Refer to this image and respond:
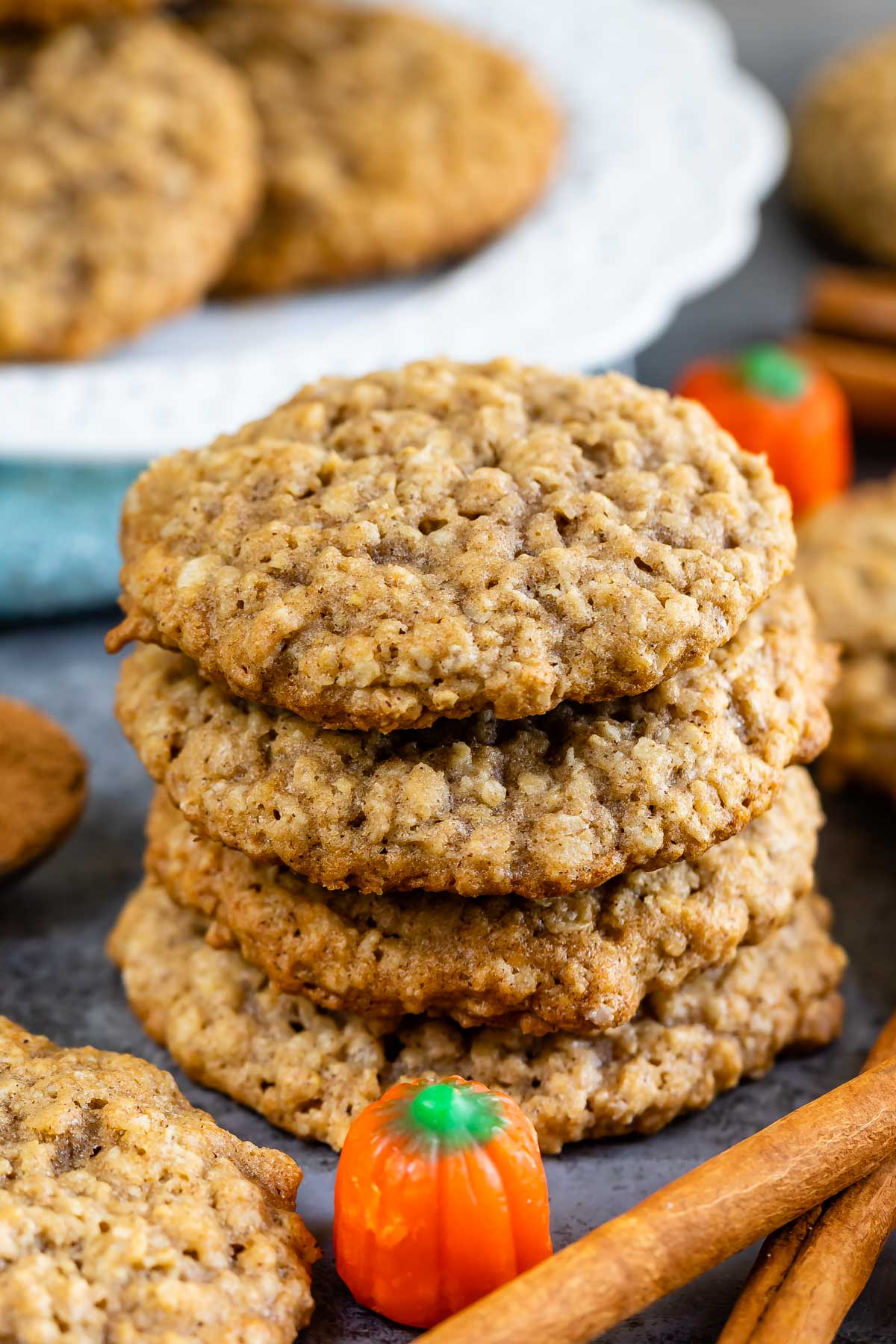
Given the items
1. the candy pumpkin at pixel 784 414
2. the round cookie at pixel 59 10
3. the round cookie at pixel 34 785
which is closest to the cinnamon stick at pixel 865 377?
the candy pumpkin at pixel 784 414

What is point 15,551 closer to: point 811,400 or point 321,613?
point 321,613

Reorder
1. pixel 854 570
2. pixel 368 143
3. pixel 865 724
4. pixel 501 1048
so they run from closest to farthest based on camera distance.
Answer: pixel 501 1048
pixel 865 724
pixel 854 570
pixel 368 143

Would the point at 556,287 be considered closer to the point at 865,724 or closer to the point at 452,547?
the point at 865,724

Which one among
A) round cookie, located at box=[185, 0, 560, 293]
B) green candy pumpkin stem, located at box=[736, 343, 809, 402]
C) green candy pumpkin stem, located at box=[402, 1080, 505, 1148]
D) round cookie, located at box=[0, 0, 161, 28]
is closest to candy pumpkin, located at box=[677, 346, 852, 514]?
green candy pumpkin stem, located at box=[736, 343, 809, 402]

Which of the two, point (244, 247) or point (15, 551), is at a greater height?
point (244, 247)

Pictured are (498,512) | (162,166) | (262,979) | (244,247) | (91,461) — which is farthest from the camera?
(244,247)

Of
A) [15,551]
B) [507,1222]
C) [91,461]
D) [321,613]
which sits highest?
[321,613]

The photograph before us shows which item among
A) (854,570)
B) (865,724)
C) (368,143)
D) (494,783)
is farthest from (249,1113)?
(368,143)

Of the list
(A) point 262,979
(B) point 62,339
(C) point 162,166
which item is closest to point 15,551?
(B) point 62,339

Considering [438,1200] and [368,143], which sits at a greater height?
[368,143]
